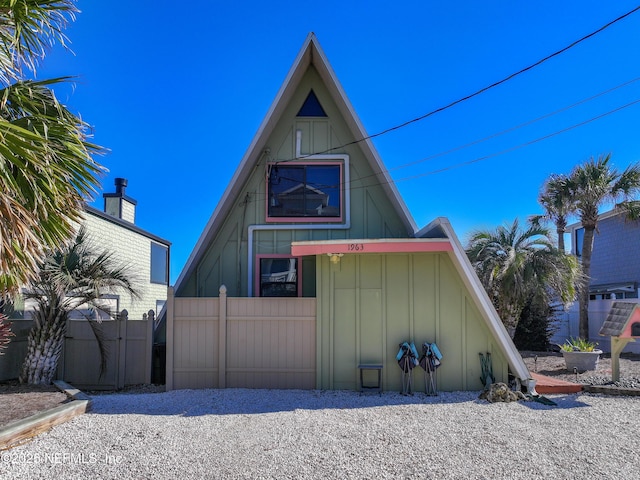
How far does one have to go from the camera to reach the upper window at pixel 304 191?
1032 cm

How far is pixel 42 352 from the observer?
7863 millimetres

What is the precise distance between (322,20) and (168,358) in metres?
7.82

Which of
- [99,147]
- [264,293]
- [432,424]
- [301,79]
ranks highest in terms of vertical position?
[301,79]

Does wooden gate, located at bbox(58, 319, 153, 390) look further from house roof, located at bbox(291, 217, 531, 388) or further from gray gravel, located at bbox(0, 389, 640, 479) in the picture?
house roof, located at bbox(291, 217, 531, 388)

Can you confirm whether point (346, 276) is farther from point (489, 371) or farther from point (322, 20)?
point (322, 20)

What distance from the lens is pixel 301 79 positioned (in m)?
10.2

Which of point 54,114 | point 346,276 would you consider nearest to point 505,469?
point 346,276

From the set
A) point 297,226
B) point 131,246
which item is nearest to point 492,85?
point 297,226

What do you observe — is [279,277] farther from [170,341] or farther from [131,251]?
[131,251]

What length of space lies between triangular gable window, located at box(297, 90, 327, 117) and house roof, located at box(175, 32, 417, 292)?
0.45 meters

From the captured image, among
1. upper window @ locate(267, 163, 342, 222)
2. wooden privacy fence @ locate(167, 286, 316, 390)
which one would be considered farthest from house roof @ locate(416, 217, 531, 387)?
upper window @ locate(267, 163, 342, 222)

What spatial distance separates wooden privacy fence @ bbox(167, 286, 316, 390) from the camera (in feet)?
27.2

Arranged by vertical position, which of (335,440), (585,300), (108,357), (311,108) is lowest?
(335,440)

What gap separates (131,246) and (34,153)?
1116cm
